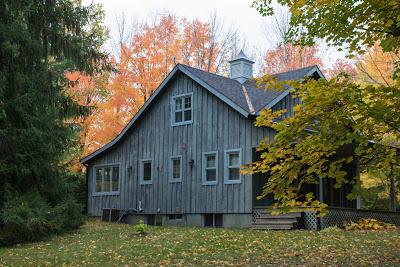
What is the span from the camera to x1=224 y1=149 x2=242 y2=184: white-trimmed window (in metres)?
19.6

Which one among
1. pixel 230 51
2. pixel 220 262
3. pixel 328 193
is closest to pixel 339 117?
pixel 220 262

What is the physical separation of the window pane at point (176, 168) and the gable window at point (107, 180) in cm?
351

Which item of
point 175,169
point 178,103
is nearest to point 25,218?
point 175,169

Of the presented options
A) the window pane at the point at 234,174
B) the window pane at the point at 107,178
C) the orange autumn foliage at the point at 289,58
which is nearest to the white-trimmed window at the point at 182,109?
the window pane at the point at 234,174

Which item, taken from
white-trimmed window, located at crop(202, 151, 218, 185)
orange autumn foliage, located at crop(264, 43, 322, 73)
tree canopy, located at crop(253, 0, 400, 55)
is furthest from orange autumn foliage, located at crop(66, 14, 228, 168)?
tree canopy, located at crop(253, 0, 400, 55)

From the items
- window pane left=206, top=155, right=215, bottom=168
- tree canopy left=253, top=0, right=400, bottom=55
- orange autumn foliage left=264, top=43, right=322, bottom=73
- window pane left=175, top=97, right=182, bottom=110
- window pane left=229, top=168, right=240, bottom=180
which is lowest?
window pane left=229, top=168, right=240, bottom=180

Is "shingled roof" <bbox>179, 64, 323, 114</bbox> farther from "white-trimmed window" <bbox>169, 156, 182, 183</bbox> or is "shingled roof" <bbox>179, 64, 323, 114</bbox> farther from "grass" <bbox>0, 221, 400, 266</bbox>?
"grass" <bbox>0, 221, 400, 266</bbox>

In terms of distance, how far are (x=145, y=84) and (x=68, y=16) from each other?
1636 cm

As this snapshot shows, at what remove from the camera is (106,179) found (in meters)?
24.8

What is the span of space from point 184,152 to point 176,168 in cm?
91

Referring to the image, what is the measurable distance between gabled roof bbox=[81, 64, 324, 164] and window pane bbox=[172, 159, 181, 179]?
2.86 meters

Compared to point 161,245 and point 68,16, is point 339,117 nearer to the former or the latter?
point 161,245

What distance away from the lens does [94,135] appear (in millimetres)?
30281

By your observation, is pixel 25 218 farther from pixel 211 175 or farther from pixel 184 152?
A: pixel 184 152
